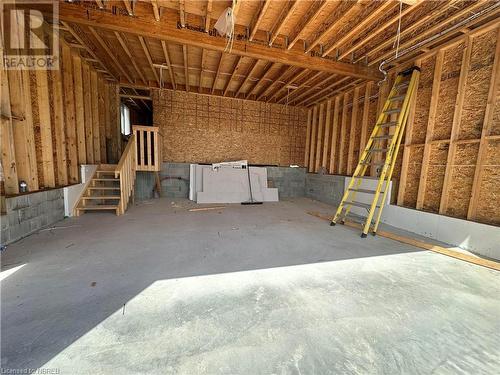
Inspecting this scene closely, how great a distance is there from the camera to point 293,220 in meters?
4.59

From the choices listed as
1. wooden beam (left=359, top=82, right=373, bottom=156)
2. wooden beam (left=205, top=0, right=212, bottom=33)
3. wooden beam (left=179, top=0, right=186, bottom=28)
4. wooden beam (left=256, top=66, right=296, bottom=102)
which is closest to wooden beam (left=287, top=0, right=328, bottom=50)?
wooden beam (left=256, top=66, right=296, bottom=102)

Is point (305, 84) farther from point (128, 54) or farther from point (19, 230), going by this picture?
point (19, 230)

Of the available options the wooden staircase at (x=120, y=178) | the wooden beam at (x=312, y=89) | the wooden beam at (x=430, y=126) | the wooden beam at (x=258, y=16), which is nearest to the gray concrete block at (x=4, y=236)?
the wooden staircase at (x=120, y=178)

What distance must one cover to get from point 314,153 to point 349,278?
6.23 metres

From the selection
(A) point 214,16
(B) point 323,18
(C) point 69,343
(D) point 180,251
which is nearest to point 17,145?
(D) point 180,251

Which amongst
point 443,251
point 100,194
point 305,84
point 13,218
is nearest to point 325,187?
point 305,84

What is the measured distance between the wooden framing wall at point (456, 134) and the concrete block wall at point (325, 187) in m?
1.86

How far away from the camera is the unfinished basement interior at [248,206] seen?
1.39m

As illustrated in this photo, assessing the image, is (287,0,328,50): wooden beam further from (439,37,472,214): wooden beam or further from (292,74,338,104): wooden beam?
(439,37,472,214): wooden beam

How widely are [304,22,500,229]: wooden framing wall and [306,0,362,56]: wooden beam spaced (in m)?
1.91

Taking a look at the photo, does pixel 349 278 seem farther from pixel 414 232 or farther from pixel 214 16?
pixel 214 16

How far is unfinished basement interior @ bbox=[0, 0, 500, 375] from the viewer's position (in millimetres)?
1393

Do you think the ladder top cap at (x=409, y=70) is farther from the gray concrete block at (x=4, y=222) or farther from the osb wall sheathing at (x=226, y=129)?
the gray concrete block at (x=4, y=222)

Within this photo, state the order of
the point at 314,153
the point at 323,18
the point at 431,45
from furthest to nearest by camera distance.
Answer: the point at 314,153
the point at 431,45
the point at 323,18
